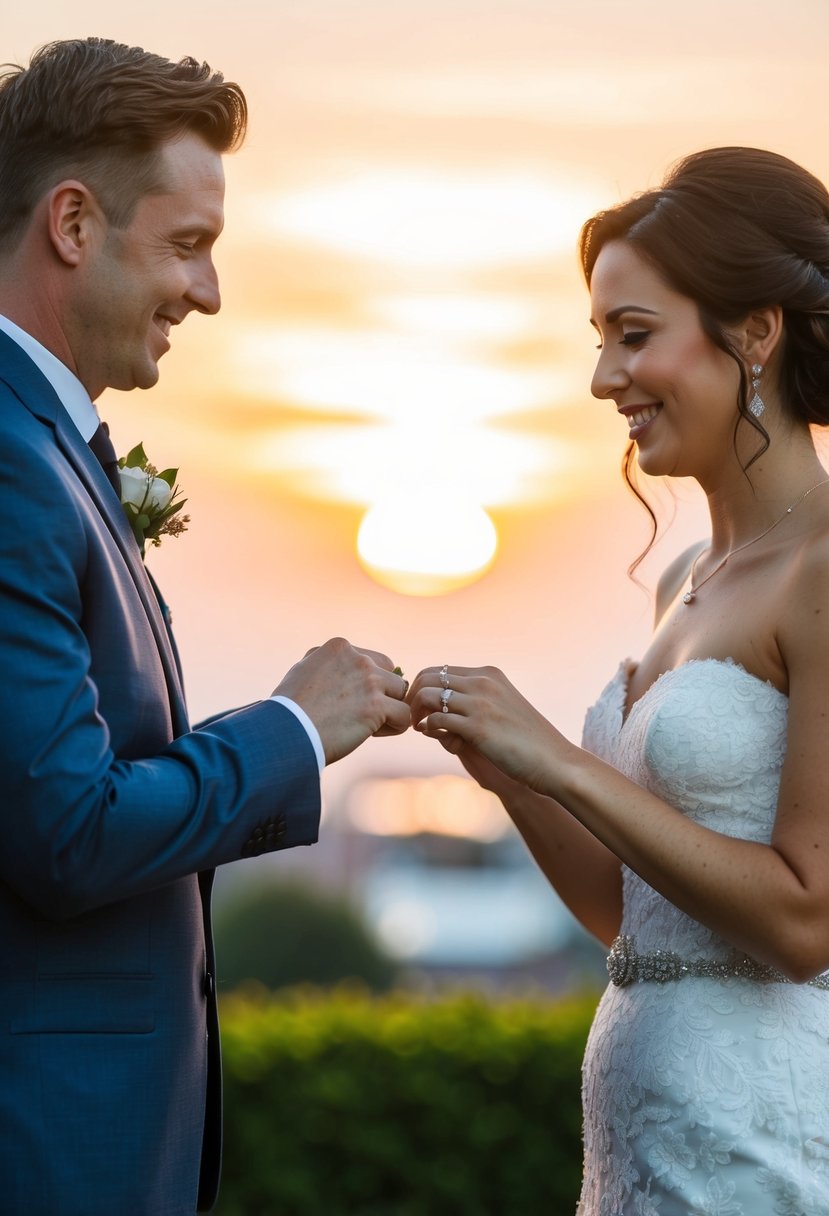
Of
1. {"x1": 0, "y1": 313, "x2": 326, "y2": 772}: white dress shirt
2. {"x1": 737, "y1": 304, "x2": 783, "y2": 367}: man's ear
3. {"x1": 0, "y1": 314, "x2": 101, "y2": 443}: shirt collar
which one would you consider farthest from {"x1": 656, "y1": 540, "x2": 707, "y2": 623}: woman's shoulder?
{"x1": 0, "y1": 314, "x2": 101, "y2": 443}: shirt collar

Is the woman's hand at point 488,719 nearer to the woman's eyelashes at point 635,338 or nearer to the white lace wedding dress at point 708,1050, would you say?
the white lace wedding dress at point 708,1050

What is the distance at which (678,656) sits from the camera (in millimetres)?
3760

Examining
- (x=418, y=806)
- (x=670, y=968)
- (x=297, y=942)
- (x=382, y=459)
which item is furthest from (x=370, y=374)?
(x=418, y=806)

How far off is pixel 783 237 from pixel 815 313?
0.20m

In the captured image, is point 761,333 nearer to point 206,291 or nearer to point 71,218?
point 206,291

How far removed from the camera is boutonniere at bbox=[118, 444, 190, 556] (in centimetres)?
304

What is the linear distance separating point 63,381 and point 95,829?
94 centimetres

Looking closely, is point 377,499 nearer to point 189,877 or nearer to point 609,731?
point 609,731

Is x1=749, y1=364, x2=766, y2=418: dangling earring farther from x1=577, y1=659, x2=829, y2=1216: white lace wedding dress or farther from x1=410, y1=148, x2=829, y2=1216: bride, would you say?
x1=577, y1=659, x2=829, y2=1216: white lace wedding dress

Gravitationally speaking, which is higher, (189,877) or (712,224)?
(712,224)

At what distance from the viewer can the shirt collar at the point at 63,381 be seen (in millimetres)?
2826

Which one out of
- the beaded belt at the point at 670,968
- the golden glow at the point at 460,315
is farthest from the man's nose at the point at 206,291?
the golden glow at the point at 460,315

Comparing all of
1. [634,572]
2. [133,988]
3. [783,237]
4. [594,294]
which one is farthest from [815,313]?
[133,988]

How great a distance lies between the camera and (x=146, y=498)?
3049 millimetres
